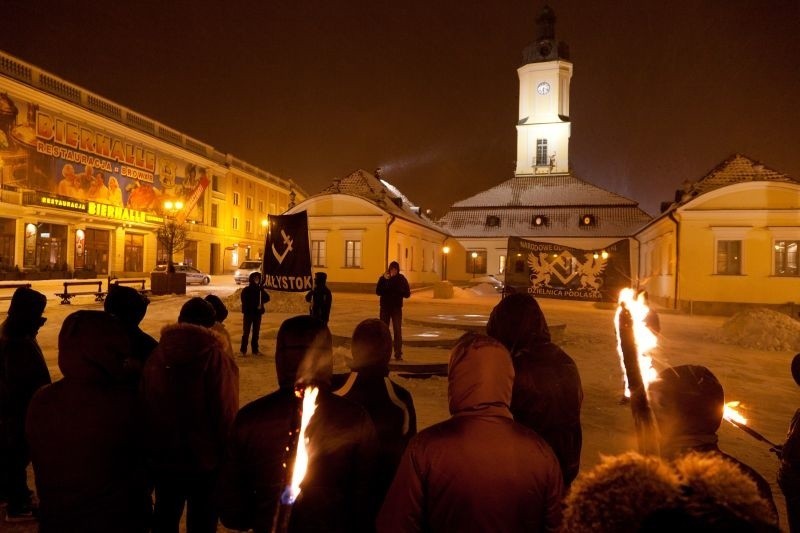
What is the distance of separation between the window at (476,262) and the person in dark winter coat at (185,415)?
4204cm

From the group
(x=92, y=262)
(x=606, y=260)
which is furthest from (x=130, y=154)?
(x=606, y=260)

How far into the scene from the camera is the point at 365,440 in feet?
7.20

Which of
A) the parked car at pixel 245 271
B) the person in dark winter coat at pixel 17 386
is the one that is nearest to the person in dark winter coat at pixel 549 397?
the person in dark winter coat at pixel 17 386

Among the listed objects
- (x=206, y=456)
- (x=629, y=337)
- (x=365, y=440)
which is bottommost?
(x=206, y=456)

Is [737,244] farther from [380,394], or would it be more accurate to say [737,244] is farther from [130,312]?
[130,312]

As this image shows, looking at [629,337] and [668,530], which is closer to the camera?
[668,530]

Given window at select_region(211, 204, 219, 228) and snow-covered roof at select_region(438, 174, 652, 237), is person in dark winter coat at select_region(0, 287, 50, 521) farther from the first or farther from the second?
window at select_region(211, 204, 219, 228)

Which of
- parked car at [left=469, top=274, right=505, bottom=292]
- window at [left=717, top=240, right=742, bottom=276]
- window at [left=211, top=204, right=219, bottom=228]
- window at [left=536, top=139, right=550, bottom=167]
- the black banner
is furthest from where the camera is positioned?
window at [left=211, top=204, right=219, bottom=228]

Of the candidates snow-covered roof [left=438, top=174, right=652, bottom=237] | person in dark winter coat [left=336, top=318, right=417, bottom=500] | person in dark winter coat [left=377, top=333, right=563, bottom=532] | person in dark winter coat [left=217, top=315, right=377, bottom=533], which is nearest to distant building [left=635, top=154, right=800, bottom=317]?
snow-covered roof [left=438, top=174, right=652, bottom=237]

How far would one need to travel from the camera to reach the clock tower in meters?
49.7

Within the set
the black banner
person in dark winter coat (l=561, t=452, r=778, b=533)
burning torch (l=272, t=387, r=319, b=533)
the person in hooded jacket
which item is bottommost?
the person in hooded jacket

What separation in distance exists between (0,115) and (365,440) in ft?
123

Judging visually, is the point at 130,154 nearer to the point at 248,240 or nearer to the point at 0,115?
the point at 0,115

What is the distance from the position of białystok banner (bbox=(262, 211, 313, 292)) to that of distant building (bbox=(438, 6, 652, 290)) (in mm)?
33306
